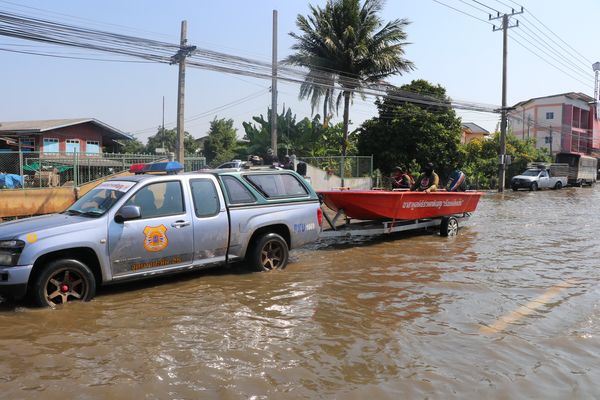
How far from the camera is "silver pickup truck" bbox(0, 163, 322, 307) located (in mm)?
5547

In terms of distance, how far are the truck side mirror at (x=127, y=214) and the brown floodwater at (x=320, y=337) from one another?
3.33 ft

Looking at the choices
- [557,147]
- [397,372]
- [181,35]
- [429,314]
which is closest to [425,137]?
[181,35]

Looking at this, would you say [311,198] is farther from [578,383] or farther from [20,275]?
[578,383]

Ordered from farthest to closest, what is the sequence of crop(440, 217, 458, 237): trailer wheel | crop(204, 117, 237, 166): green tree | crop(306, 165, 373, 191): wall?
1. crop(204, 117, 237, 166): green tree
2. crop(306, 165, 373, 191): wall
3. crop(440, 217, 458, 237): trailer wheel

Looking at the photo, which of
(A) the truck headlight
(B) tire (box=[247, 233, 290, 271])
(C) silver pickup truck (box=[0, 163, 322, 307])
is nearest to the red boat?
(C) silver pickup truck (box=[0, 163, 322, 307])

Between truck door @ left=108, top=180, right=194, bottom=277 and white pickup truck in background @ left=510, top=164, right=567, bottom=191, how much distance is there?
108ft

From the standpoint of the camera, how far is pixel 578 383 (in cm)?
407

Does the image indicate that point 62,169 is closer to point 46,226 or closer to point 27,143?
point 46,226

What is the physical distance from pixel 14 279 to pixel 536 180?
35.6 metres

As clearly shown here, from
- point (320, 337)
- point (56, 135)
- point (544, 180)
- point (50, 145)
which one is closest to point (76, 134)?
point (56, 135)

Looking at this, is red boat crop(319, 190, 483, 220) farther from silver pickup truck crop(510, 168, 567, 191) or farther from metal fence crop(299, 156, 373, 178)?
silver pickup truck crop(510, 168, 567, 191)

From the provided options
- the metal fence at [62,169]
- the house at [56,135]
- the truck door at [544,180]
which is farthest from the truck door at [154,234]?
the truck door at [544,180]

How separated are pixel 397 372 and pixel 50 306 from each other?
153 inches

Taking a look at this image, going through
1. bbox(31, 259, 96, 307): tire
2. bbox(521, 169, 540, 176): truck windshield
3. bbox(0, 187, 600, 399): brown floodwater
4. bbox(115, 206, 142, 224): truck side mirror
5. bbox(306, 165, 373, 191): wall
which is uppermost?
bbox(521, 169, 540, 176): truck windshield
